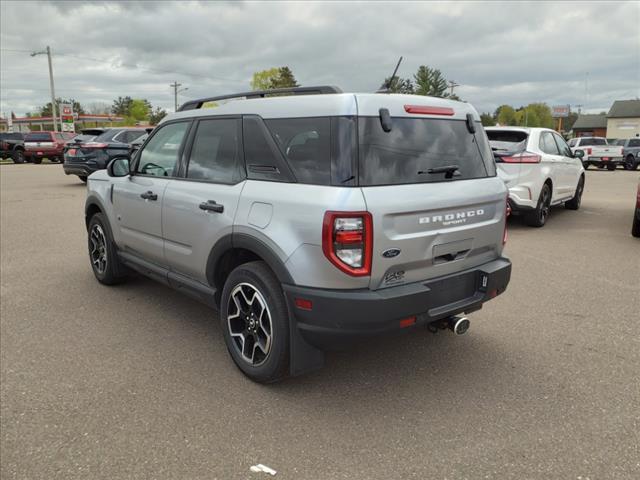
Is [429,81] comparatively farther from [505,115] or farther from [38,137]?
[505,115]

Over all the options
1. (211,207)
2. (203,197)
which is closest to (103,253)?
(203,197)

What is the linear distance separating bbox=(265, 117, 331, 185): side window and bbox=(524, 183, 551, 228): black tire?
686 cm

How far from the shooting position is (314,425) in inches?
118

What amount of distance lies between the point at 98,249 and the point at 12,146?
28205 mm

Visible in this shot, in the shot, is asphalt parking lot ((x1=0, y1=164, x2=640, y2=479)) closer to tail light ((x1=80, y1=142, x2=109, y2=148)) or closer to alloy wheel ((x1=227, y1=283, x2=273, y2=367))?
alloy wheel ((x1=227, y1=283, x2=273, y2=367))

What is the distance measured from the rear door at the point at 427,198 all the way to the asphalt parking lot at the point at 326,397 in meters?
0.83

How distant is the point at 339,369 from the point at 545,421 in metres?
1.37

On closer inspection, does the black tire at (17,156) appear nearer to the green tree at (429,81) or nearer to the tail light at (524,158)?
the tail light at (524,158)

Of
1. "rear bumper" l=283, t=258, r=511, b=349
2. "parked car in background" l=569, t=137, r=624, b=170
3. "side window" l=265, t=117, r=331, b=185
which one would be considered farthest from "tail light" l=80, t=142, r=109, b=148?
"parked car in background" l=569, t=137, r=624, b=170

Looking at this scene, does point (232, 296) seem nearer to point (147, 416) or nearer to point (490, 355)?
point (147, 416)

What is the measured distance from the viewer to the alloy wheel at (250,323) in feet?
10.9

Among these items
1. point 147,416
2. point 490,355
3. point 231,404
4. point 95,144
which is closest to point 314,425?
point 231,404

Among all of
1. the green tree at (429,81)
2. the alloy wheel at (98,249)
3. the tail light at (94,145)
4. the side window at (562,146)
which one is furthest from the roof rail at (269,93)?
the green tree at (429,81)

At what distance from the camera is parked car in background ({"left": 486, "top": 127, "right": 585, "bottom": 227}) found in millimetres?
8648
